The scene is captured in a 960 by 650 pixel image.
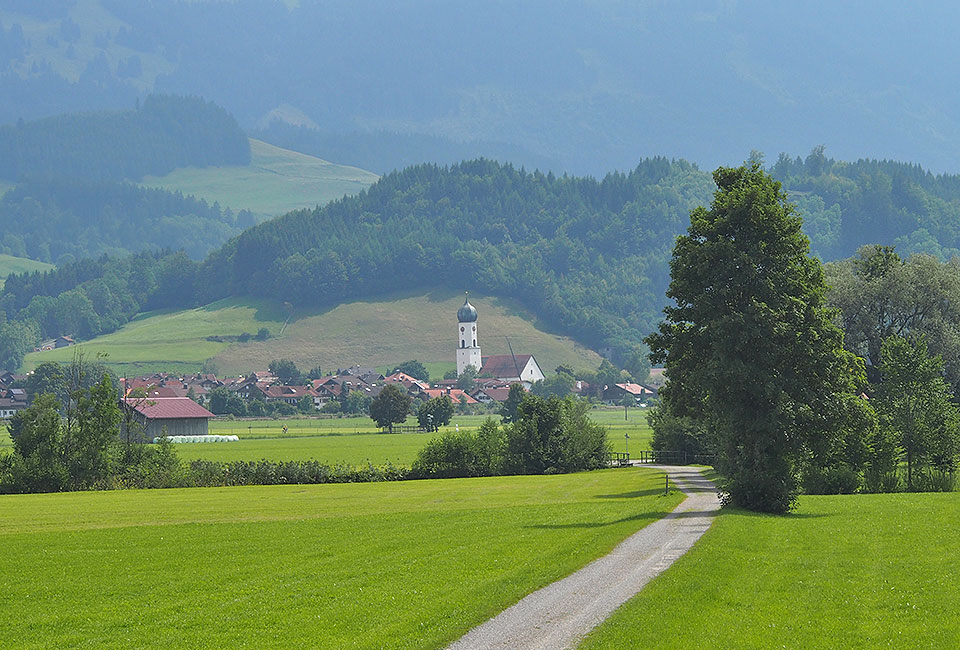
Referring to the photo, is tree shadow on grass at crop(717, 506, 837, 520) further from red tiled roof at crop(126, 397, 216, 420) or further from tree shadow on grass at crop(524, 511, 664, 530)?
red tiled roof at crop(126, 397, 216, 420)

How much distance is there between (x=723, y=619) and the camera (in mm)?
26812

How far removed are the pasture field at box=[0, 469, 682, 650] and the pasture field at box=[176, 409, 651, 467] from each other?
138ft

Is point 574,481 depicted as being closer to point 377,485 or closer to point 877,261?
point 377,485

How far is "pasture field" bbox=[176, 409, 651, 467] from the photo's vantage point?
369 ft

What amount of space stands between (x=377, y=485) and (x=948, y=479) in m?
35.5

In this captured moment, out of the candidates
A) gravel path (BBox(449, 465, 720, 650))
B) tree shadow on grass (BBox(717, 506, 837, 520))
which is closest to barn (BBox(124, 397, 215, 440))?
tree shadow on grass (BBox(717, 506, 837, 520))

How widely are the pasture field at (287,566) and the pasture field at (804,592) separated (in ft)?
11.3

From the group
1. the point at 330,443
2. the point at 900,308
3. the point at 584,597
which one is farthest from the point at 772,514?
the point at 330,443

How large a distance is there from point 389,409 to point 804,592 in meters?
139

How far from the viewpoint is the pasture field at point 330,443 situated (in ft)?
369

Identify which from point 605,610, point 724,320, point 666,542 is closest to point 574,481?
point 724,320

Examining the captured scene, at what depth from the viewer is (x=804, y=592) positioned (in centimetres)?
2981

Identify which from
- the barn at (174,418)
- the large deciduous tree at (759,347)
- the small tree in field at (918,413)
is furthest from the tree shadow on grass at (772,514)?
the barn at (174,418)

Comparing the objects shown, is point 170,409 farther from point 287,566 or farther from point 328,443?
point 287,566
